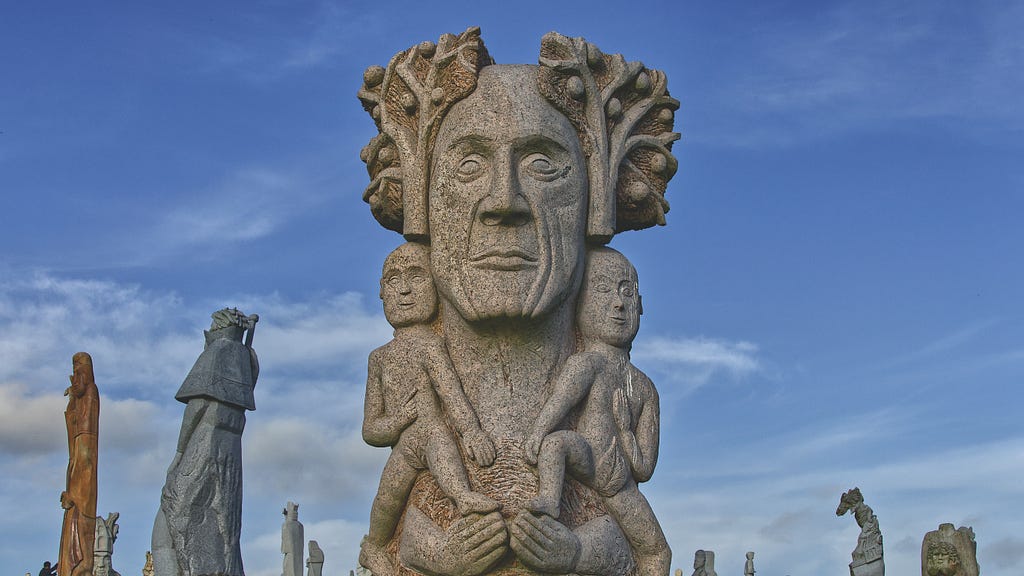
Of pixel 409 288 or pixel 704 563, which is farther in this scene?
pixel 704 563

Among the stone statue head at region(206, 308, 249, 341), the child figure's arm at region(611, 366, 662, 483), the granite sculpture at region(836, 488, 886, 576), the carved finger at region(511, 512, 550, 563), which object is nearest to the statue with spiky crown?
the carved finger at region(511, 512, 550, 563)

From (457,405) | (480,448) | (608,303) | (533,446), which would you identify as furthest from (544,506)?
(608,303)

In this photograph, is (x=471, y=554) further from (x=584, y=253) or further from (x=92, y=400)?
(x=92, y=400)

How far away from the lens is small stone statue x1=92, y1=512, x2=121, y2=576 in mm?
17047

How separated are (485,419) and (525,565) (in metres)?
0.77

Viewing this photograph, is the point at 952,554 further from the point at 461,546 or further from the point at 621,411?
the point at 461,546

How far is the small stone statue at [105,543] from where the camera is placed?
17.0 meters

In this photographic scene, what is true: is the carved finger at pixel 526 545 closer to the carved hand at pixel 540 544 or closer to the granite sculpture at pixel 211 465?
the carved hand at pixel 540 544

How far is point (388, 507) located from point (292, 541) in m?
8.72

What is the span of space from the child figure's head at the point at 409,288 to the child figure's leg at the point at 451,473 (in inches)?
26.2

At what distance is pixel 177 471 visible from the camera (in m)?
12.3

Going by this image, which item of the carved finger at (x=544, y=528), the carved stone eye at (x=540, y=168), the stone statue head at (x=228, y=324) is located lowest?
the carved finger at (x=544, y=528)

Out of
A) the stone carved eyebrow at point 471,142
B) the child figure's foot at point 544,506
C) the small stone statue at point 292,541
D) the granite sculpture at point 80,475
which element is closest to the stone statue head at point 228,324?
the small stone statue at point 292,541

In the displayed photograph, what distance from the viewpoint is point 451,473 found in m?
6.16
